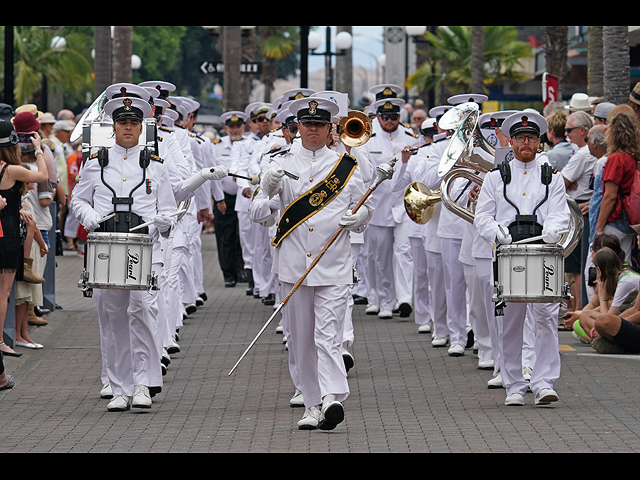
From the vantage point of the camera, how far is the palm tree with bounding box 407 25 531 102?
40781 millimetres

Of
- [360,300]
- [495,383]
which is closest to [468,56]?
[360,300]

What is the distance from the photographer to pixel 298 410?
9312mm

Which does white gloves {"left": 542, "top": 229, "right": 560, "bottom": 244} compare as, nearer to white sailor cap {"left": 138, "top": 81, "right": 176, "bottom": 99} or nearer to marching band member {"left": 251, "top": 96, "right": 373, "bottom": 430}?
marching band member {"left": 251, "top": 96, "right": 373, "bottom": 430}

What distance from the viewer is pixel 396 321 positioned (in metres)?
14.6

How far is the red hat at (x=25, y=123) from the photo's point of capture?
1201 centimetres

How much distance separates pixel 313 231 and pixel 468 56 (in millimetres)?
33814

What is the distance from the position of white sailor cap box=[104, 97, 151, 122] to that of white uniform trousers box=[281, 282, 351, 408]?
1730mm

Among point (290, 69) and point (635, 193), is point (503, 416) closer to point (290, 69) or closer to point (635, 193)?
point (635, 193)

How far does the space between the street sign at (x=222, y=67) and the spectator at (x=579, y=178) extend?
35.0 feet

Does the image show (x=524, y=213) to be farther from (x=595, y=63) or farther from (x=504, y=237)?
(x=595, y=63)

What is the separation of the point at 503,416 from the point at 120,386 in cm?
280

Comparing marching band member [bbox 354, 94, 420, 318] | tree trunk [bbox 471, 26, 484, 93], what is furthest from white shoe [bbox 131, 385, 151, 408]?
tree trunk [bbox 471, 26, 484, 93]
